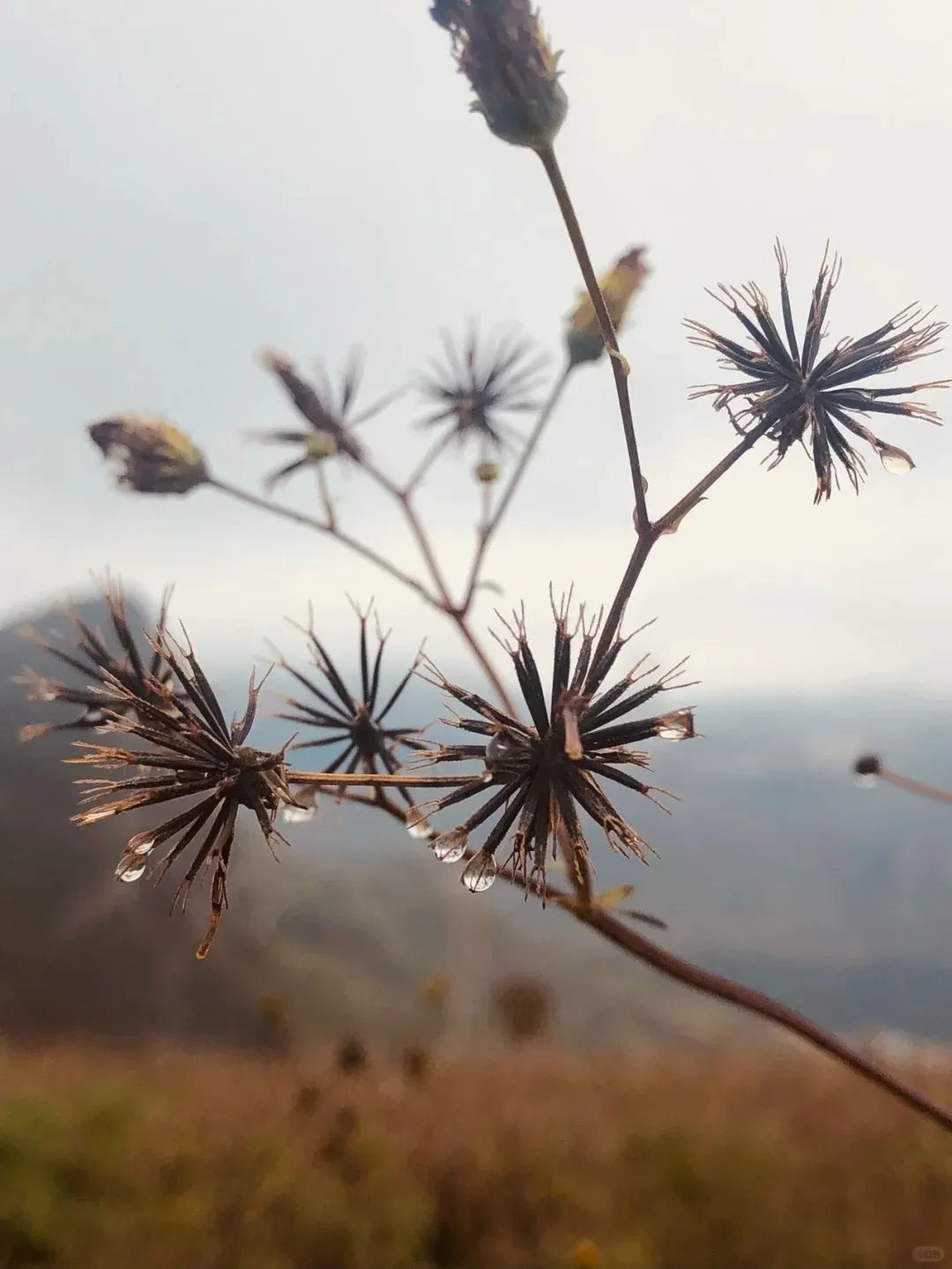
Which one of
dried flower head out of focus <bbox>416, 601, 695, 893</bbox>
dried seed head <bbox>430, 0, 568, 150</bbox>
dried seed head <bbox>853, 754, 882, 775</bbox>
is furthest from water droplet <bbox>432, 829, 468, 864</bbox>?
dried seed head <bbox>853, 754, 882, 775</bbox>

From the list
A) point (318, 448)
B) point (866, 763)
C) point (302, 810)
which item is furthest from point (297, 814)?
point (866, 763)

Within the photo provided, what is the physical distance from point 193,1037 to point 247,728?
13.2 metres

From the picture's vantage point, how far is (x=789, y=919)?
43.5 m

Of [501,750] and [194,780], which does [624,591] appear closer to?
[501,750]

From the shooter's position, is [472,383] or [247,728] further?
[472,383]

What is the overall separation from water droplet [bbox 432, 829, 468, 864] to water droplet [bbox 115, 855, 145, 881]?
0.81 feet

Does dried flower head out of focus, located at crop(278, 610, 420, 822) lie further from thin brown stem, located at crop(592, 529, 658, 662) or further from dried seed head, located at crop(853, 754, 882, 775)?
dried seed head, located at crop(853, 754, 882, 775)

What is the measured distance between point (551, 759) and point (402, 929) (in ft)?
68.9

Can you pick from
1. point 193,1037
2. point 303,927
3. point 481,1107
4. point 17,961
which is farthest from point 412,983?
point 481,1107

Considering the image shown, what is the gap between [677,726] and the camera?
23.1 inches

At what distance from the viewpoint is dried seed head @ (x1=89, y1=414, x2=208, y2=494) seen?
1158 millimetres

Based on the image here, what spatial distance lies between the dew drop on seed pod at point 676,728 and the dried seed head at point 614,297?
0.72 m

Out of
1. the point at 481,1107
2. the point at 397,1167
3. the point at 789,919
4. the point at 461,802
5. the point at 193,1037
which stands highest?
the point at 789,919

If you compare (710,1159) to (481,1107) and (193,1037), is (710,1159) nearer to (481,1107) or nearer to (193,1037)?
(481,1107)
